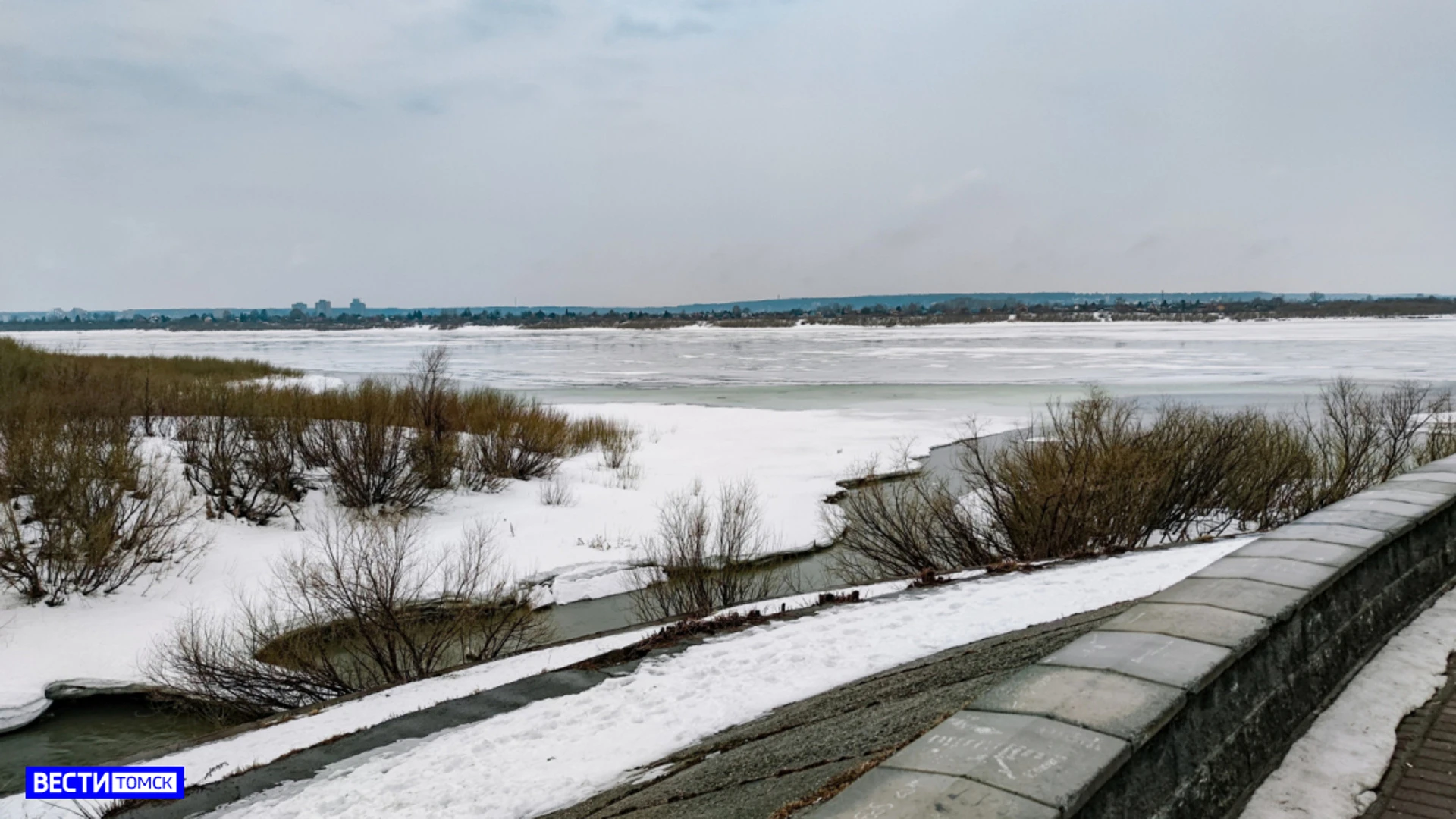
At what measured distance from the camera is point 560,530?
1614cm

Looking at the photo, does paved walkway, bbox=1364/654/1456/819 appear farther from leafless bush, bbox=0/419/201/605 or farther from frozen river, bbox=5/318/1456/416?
frozen river, bbox=5/318/1456/416

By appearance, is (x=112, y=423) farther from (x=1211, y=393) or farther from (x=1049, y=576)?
(x=1211, y=393)

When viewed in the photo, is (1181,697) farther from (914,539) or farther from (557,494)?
(557,494)

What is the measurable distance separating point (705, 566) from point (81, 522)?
28.1ft

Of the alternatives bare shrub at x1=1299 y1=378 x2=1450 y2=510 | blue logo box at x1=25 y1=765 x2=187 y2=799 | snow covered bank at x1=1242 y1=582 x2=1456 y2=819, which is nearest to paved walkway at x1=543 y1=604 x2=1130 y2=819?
snow covered bank at x1=1242 y1=582 x2=1456 y2=819

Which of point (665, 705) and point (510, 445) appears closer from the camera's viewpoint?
point (665, 705)

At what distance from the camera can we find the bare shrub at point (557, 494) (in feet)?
59.6

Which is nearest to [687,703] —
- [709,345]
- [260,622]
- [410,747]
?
[410,747]

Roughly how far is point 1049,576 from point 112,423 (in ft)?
51.4

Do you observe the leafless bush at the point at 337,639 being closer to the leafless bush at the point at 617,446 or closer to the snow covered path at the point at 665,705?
the snow covered path at the point at 665,705

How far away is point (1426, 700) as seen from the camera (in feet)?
12.3

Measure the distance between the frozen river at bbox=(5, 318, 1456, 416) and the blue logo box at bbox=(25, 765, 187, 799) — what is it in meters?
23.1

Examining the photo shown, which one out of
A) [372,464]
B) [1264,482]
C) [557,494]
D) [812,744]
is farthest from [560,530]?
[1264,482]

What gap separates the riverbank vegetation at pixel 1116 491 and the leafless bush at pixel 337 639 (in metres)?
5.23
